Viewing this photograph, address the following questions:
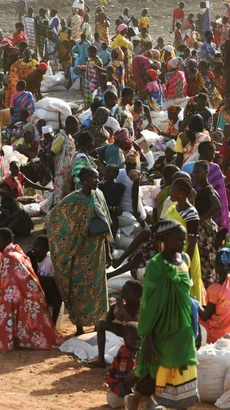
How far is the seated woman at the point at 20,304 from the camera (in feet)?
25.6

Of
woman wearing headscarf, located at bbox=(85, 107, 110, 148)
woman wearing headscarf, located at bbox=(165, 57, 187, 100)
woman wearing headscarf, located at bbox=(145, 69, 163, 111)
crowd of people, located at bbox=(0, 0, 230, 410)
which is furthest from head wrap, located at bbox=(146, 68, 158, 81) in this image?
woman wearing headscarf, located at bbox=(85, 107, 110, 148)

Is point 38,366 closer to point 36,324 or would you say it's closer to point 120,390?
point 36,324

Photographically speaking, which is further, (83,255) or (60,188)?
(60,188)

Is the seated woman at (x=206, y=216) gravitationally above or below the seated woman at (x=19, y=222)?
above

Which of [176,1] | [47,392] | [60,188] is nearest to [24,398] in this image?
[47,392]

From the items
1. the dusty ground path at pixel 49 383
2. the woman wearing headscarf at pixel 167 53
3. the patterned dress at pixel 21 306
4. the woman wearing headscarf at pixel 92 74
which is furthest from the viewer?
the woman wearing headscarf at pixel 167 53

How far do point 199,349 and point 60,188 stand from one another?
364 centimetres

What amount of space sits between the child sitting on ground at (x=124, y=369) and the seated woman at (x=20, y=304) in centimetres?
132

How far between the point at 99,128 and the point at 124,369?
4.94 metres

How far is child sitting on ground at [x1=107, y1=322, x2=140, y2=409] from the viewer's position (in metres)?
6.48

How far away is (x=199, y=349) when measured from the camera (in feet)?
22.4

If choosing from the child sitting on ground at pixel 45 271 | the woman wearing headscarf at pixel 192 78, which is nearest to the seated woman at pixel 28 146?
the woman wearing headscarf at pixel 192 78

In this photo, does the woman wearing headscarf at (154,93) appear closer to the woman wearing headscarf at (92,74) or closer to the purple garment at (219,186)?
the woman wearing headscarf at (92,74)

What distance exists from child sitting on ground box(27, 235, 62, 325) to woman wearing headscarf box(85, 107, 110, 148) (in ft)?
9.48
